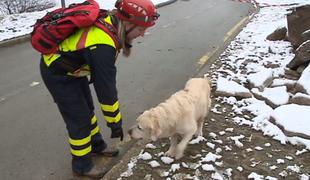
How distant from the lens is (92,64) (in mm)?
3299

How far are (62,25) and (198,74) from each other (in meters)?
4.65

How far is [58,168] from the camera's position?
176 inches

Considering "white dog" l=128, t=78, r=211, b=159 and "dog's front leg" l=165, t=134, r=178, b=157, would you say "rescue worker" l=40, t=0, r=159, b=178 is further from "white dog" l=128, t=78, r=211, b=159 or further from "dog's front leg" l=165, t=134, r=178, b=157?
"dog's front leg" l=165, t=134, r=178, b=157

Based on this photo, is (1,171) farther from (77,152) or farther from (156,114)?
(156,114)

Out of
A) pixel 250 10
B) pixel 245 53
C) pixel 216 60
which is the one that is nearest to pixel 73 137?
pixel 216 60

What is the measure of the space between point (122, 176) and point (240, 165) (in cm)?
138

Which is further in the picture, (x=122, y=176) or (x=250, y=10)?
(x=250, y=10)

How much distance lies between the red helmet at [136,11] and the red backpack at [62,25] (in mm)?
170

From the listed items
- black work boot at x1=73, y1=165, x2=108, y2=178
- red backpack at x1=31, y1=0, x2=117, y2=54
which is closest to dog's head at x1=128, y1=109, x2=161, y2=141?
black work boot at x1=73, y1=165, x2=108, y2=178

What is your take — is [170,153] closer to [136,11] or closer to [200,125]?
[200,125]

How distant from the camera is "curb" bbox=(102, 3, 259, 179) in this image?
425 centimetres

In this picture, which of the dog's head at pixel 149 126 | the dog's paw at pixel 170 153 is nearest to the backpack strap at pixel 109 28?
the dog's head at pixel 149 126

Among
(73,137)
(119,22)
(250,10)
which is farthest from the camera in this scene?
(250,10)

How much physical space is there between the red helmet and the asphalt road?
79.4 inches
